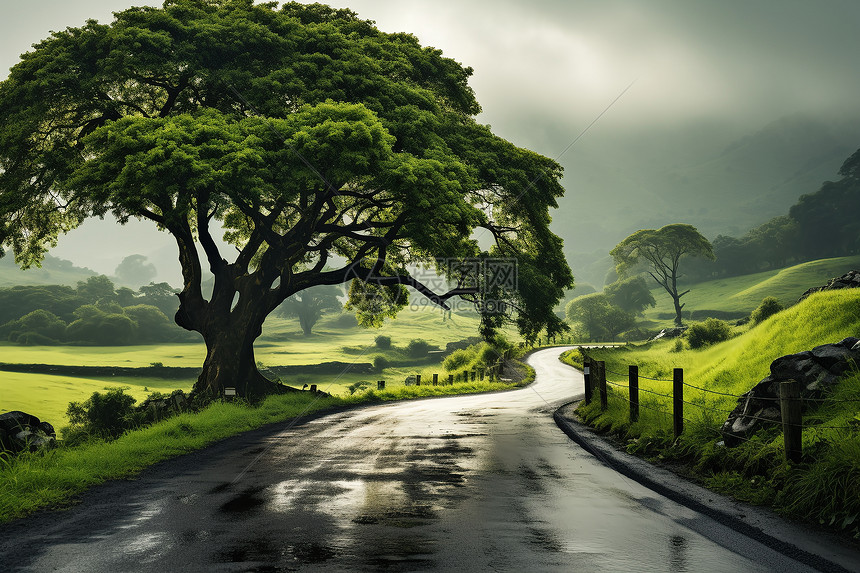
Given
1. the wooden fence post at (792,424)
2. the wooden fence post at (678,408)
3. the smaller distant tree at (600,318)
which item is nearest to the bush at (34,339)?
the smaller distant tree at (600,318)

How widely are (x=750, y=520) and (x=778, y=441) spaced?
173cm

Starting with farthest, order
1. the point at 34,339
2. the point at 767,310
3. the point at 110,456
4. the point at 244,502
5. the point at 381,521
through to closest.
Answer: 1. the point at 34,339
2. the point at 767,310
3. the point at 110,456
4. the point at 244,502
5. the point at 381,521

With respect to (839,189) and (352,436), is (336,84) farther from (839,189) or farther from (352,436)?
(839,189)

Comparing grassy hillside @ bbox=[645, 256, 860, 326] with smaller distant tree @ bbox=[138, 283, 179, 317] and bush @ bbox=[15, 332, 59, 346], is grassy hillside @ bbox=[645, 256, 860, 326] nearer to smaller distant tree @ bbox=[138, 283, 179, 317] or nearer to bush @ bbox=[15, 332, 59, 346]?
smaller distant tree @ bbox=[138, 283, 179, 317]

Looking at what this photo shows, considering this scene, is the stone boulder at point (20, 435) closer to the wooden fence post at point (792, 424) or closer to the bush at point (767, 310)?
the wooden fence post at point (792, 424)

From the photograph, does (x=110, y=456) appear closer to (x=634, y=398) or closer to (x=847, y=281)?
(x=634, y=398)

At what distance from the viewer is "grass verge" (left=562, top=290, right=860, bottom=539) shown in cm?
628

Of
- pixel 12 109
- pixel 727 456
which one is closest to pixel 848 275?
pixel 727 456

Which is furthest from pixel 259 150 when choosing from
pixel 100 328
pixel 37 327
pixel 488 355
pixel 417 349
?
pixel 37 327

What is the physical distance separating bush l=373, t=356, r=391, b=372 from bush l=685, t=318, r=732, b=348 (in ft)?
163

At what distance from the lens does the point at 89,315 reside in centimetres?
10000

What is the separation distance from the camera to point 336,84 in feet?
64.2

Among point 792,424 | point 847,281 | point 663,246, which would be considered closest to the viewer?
point 792,424

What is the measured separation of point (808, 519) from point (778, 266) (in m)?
135
